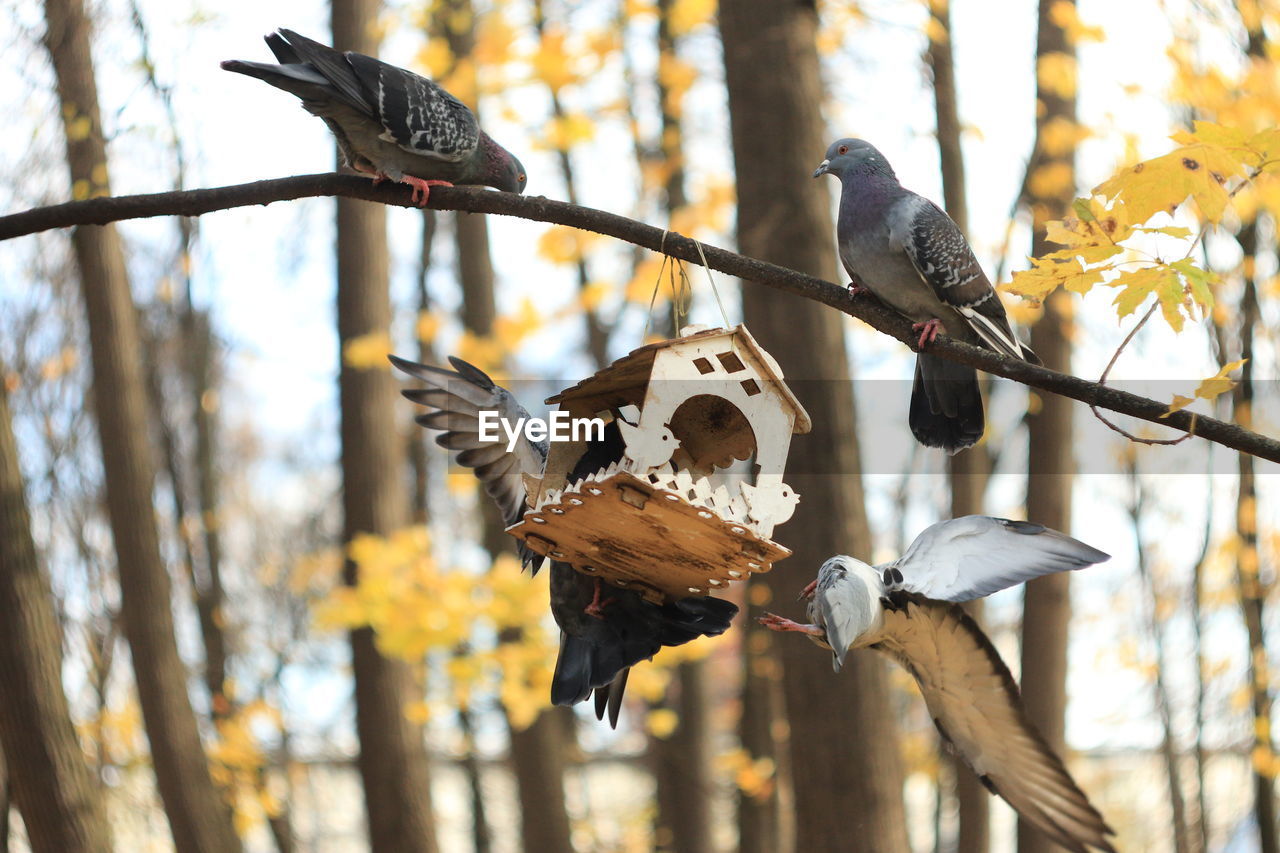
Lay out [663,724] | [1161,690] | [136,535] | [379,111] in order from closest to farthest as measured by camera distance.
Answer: [379,111], [136,535], [663,724], [1161,690]

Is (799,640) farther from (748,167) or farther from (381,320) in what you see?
(381,320)

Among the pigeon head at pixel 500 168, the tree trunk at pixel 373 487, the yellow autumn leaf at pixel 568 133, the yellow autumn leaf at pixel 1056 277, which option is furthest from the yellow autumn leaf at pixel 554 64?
the yellow autumn leaf at pixel 1056 277

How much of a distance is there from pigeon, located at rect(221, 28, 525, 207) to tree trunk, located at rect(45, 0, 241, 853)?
Result: 10.1 ft

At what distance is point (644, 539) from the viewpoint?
85.1 inches

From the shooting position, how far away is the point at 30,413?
872 centimetres

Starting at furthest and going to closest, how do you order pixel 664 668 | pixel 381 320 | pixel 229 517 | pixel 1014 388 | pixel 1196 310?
1. pixel 229 517
2. pixel 664 668
3. pixel 1014 388
4. pixel 381 320
5. pixel 1196 310

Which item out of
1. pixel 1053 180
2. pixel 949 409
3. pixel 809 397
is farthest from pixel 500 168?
pixel 1053 180

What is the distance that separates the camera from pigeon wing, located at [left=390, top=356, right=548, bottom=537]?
110 inches

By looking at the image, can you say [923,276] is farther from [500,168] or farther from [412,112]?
[412,112]

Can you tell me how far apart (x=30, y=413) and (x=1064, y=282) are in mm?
8411

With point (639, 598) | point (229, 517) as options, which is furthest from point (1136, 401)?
point (229, 517)

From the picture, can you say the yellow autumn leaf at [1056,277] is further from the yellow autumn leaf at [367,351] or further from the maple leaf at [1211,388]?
the yellow autumn leaf at [367,351]

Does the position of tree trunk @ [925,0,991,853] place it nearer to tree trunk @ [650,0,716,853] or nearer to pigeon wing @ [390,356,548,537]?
tree trunk @ [650,0,716,853]

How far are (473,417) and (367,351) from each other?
3092mm
